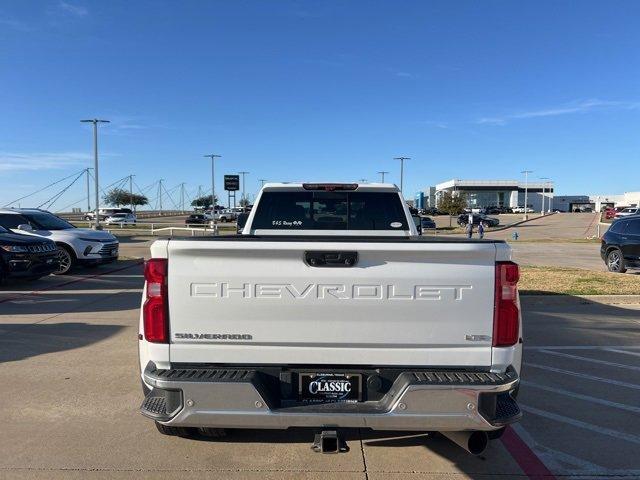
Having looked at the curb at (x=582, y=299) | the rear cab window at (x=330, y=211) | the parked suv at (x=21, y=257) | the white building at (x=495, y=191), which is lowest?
the curb at (x=582, y=299)

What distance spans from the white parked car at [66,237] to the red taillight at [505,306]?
12247 millimetres

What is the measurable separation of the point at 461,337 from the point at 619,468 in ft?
5.49

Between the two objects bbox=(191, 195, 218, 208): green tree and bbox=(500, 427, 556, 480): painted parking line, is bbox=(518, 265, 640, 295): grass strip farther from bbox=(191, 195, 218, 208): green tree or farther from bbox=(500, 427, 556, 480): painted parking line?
bbox=(191, 195, 218, 208): green tree

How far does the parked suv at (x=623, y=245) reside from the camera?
553 inches

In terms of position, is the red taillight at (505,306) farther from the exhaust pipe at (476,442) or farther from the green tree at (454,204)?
the green tree at (454,204)

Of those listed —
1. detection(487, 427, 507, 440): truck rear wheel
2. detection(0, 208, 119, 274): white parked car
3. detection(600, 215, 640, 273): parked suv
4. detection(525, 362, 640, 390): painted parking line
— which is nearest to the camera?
detection(487, 427, 507, 440): truck rear wheel

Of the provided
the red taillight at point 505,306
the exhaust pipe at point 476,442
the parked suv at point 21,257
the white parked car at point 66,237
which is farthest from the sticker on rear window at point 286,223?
the white parked car at point 66,237

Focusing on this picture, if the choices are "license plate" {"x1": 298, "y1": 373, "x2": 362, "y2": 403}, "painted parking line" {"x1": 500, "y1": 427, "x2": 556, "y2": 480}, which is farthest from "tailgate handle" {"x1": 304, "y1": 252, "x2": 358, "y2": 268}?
"painted parking line" {"x1": 500, "y1": 427, "x2": 556, "y2": 480}

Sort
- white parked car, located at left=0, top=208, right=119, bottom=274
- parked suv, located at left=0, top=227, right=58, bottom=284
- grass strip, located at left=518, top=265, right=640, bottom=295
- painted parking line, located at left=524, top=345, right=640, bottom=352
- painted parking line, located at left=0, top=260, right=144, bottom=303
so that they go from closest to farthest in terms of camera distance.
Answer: painted parking line, located at left=524, top=345, right=640, bottom=352
painted parking line, located at left=0, top=260, right=144, bottom=303
grass strip, located at left=518, top=265, right=640, bottom=295
parked suv, located at left=0, top=227, right=58, bottom=284
white parked car, located at left=0, top=208, right=119, bottom=274

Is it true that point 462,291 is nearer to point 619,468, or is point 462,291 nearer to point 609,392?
point 619,468

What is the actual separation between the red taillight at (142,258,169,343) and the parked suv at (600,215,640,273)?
46.3 feet

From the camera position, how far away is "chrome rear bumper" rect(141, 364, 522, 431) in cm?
298

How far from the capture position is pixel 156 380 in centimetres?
303

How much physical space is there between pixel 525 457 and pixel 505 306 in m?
1.42
